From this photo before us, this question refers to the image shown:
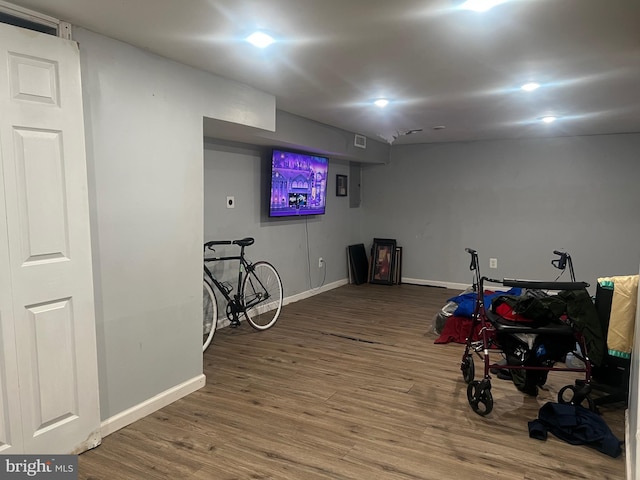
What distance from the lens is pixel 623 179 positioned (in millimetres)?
5426

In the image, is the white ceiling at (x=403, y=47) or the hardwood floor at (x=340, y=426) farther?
the hardwood floor at (x=340, y=426)

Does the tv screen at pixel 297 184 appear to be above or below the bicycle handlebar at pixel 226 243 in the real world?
above

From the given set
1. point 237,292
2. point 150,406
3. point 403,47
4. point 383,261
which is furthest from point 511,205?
point 150,406

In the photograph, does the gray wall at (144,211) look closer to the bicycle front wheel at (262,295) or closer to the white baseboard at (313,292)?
the bicycle front wheel at (262,295)

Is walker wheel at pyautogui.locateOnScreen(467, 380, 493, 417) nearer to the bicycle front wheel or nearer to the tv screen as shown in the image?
the bicycle front wheel

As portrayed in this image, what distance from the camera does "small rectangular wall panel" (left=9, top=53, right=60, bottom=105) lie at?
1.94 m

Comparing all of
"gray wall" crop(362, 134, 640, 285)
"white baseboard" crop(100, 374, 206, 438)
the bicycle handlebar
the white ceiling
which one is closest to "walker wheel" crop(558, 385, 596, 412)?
the white ceiling

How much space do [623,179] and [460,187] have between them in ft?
6.36

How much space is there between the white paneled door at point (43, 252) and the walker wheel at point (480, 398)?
2.22 meters

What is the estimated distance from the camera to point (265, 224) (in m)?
5.05

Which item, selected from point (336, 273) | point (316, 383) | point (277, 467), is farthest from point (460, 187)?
point (277, 467)

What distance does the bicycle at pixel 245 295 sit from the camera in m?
3.91

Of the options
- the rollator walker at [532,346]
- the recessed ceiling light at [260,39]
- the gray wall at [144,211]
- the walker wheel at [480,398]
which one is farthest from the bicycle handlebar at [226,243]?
the walker wheel at [480,398]

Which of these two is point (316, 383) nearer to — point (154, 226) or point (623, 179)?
point (154, 226)
